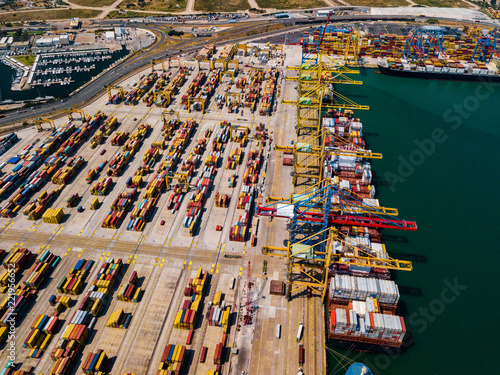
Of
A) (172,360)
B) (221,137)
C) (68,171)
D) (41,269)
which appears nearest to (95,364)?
(172,360)

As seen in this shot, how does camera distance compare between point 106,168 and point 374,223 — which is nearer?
point 374,223

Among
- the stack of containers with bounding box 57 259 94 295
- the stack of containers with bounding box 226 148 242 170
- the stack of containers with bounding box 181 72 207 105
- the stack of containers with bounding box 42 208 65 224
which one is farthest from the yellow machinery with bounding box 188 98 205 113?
the stack of containers with bounding box 57 259 94 295

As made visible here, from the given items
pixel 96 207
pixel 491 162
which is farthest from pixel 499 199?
pixel 96 207

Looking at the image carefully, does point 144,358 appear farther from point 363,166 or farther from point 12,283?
point 363,166

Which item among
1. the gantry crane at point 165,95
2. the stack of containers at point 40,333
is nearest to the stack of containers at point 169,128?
the gantry crane at point 165,95

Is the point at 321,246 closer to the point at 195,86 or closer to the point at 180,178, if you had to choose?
the point at 180,178

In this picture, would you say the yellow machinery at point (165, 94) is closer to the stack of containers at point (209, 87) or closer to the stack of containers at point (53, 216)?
the stack of containers at point (209, 87)
